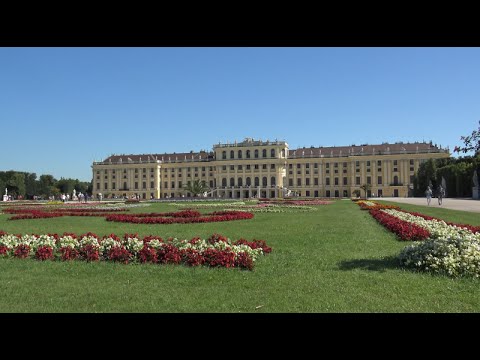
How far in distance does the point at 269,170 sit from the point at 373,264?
7639 cm

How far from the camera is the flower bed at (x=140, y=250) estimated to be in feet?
21.8

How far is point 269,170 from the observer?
82.9 meters

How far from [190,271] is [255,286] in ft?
4.36

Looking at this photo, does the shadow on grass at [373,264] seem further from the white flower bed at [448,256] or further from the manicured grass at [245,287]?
the white flower bed at [448,256]

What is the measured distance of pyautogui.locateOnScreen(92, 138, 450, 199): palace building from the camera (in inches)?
3009

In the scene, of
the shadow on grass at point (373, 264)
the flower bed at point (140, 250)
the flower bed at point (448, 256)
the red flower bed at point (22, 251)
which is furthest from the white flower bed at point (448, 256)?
the red flower bed at point (22, 251)

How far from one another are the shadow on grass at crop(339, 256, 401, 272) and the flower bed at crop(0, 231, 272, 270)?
1.43 metres

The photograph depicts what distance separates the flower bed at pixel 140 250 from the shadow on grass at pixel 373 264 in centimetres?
143

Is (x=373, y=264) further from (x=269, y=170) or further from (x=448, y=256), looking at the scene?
(x=269, y=170)

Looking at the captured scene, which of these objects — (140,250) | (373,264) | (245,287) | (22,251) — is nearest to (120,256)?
(140,250)

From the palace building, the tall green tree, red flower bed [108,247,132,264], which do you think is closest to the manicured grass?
red flower bed [108,247,132,264]

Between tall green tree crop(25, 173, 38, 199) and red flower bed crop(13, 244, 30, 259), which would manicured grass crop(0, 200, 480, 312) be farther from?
tall green tree crop(25, 173, 38, 199)
